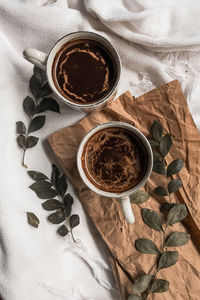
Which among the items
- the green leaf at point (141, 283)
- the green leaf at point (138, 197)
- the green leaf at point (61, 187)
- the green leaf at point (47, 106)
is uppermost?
the green leaf at point (47, 106)

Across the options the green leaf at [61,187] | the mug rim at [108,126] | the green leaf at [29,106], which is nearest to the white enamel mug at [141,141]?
the mug rim at [108,126]

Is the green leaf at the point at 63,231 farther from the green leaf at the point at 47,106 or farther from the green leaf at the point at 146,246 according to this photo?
→ the green leaf at the point at 47,106

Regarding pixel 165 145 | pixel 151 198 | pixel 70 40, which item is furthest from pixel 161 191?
pixel 70 40

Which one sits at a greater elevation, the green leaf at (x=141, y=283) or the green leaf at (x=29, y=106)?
the green leaf at (x=29, y=106)

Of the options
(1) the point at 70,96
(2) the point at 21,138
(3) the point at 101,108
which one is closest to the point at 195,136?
(3) the point at 101,108

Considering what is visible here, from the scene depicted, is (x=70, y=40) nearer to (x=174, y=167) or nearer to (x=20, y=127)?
(x=20, y=127)

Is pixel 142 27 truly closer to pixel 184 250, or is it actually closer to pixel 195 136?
pixel 195 136
